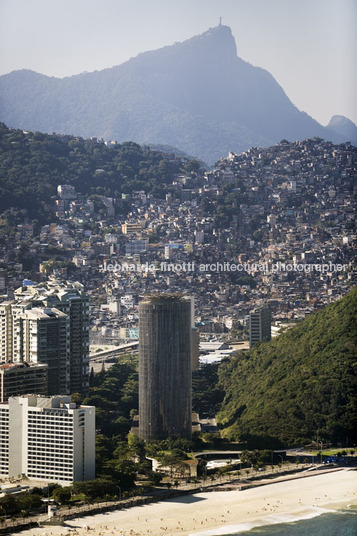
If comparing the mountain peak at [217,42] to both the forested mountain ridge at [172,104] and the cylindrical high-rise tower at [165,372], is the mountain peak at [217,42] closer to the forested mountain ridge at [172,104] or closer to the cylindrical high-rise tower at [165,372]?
the forested mountain ridge at [172,104]

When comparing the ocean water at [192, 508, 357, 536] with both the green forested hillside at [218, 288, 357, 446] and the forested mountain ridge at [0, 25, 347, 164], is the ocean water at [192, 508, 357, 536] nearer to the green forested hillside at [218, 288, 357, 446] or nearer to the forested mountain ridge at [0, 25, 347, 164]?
the green forested hillside at [218, 288, 357, 446]

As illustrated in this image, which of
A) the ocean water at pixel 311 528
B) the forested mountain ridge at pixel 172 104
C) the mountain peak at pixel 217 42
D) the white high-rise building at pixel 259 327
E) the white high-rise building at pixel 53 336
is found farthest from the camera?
the forested mountain ridge at pixel 172 104

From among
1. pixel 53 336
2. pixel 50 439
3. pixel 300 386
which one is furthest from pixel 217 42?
pixel 50 439

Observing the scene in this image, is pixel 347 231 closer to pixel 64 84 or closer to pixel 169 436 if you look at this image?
pixel 64 84

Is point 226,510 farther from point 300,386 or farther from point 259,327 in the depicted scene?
point 259,327

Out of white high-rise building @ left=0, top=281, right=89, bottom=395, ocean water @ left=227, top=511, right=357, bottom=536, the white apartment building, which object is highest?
white high-rise building @ left=0, top=281, right=89, bottom=395

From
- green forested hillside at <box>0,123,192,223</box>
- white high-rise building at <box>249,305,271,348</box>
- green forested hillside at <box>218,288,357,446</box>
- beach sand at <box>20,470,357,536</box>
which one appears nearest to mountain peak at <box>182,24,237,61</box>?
white high-rise building at <box>249,305,271,348</box>

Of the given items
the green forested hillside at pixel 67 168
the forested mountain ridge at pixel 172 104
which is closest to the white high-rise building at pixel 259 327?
the forested mountain ridge at pixel 172 104
